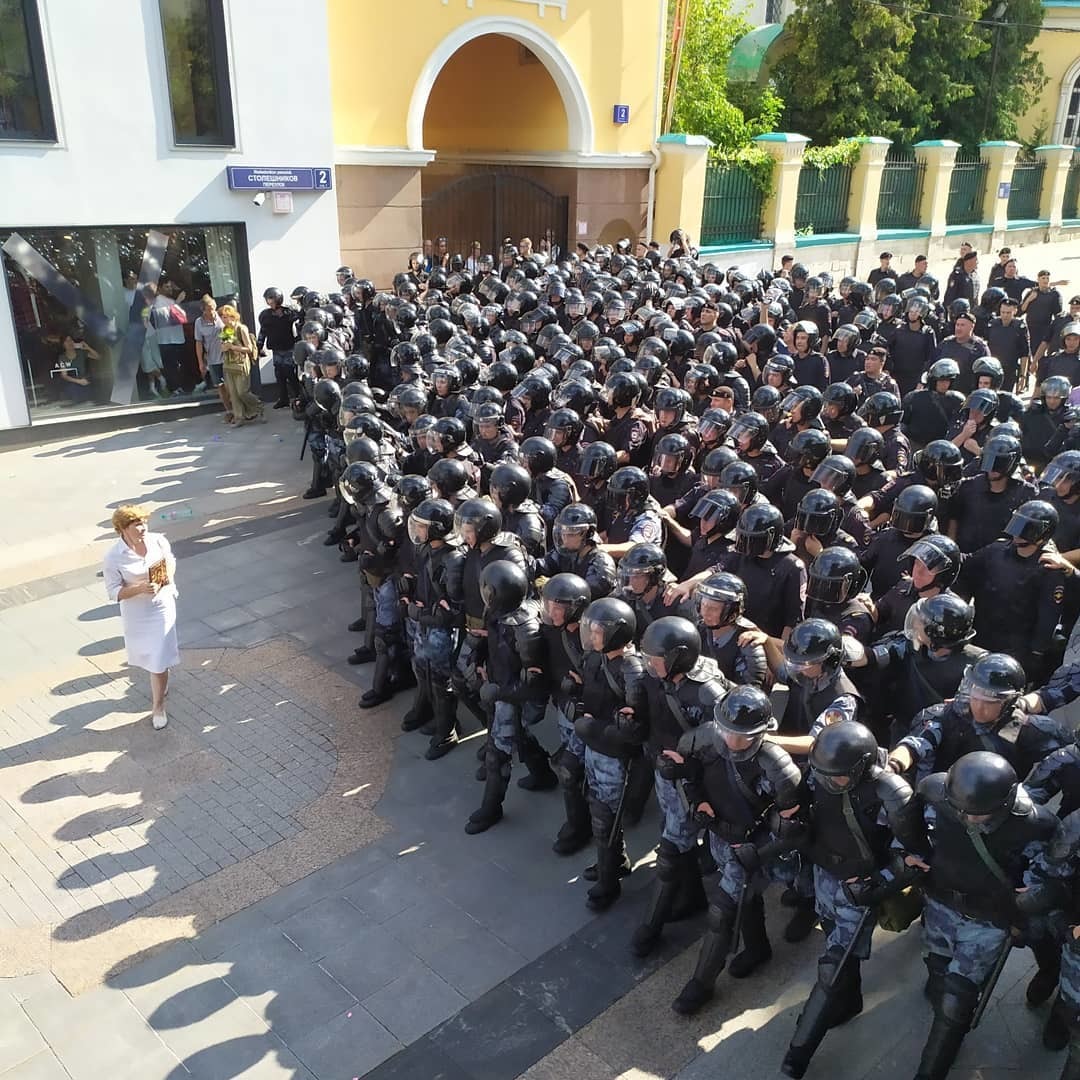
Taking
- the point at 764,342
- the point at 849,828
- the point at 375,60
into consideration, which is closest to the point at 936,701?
the point at 849,828

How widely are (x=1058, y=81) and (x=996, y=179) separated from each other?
8604 millimetres

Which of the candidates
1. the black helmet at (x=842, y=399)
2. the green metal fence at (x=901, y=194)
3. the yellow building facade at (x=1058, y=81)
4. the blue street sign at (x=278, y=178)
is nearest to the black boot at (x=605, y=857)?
the black helmet at (x=842, y=399)

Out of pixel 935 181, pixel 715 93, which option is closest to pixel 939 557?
pixel 935 181

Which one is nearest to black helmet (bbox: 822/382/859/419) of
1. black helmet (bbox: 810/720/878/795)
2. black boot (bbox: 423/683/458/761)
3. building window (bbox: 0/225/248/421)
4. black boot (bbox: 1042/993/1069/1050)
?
black boot (bbox: 423/683/458/761)

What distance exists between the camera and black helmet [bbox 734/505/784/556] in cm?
585

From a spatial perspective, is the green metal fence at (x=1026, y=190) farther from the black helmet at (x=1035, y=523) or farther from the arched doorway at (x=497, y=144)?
the black helmet at (x=1035, y=523)

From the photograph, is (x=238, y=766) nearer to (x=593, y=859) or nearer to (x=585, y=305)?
(x=593, y=859)

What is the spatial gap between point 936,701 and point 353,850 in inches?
129

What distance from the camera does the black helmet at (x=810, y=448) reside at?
720 centimetres

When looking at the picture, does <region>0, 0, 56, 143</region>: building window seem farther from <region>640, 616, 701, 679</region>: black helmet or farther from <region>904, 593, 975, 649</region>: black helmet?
<region>904, 593, 975, 649</region>: black helmet

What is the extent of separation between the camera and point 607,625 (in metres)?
4.90

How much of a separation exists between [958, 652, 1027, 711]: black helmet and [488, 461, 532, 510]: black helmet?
3.24 m

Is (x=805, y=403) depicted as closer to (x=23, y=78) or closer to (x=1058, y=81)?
(x=23, y=78)

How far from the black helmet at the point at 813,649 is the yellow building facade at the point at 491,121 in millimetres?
14047
